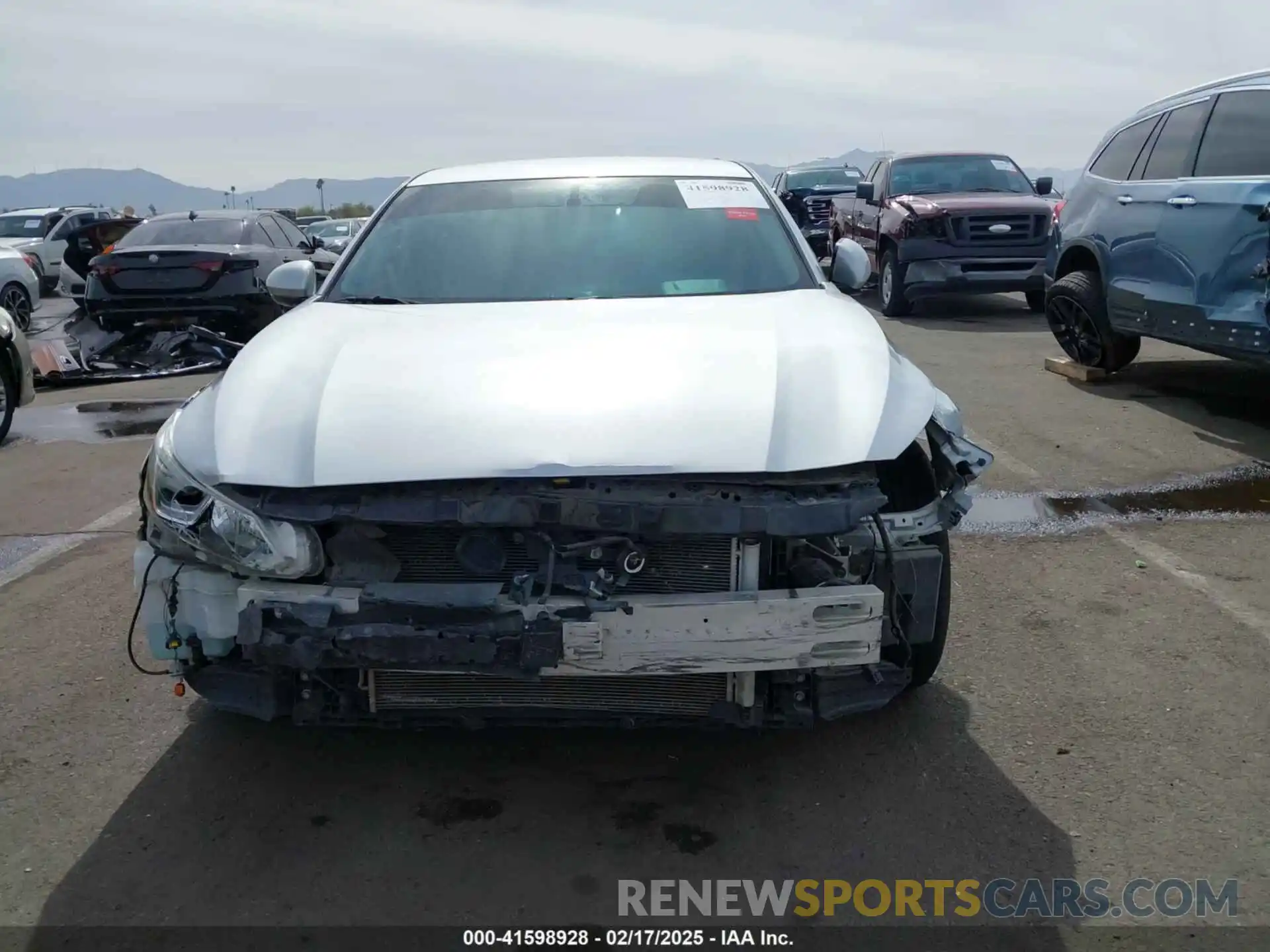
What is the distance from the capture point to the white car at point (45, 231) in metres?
20.1

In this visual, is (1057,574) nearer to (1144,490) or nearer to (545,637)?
(1144,490)

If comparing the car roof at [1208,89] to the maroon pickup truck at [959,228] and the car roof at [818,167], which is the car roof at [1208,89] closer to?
the maroon pickup truck at [959,228]

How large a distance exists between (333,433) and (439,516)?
40 centimetres

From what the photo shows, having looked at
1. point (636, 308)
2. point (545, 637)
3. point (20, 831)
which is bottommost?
point (20, 831)

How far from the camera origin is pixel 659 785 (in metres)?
3.20

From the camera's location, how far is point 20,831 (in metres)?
3.00

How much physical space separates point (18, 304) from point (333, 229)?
14123 mm

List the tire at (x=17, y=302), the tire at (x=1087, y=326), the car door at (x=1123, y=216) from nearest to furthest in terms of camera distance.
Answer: the car door at (x=1123, y=216) < the tire at (x=1087, y=326) < the tire at (x=17, y=302)

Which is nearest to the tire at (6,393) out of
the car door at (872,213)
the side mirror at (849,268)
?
the side mirror at (849,268)

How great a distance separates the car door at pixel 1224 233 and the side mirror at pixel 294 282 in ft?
16.5

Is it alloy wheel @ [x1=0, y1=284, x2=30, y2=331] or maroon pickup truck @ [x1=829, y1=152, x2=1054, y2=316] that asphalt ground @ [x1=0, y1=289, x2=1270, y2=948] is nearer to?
maroon pickup truck @ [x1=829, y1=152, x2=1054, y2=316]

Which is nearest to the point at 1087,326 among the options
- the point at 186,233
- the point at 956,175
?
the point at 956,175

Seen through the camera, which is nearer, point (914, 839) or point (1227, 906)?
point (1227, 906)

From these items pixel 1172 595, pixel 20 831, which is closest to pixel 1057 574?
pixel 1172 595
